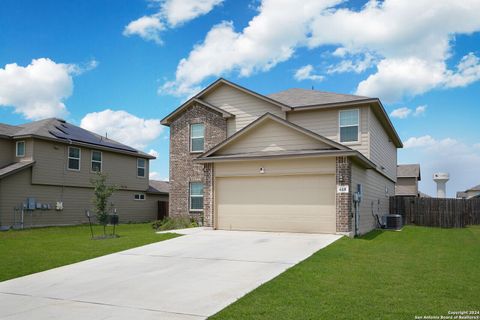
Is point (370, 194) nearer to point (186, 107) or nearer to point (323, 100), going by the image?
point (323, 100)

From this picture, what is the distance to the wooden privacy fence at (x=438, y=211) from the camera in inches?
1013

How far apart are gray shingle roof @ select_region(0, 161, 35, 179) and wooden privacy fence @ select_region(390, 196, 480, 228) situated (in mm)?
22113

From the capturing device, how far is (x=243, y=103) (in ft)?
72.8

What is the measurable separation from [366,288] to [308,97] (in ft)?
49.2

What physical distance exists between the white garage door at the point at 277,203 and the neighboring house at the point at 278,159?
4cm

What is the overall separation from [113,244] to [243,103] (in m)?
10.6

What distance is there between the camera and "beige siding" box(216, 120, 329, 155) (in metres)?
16.9

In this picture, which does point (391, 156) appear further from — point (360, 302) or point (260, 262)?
point (360, 302)

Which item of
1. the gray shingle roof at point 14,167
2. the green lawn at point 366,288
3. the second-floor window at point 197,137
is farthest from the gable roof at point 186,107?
the green lawn at point 366,288

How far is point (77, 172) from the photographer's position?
27.0m

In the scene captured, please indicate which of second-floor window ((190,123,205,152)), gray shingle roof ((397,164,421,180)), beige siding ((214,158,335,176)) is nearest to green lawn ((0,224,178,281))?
beige siding ((214,158,335,176))

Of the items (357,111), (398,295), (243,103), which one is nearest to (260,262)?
(398,295)

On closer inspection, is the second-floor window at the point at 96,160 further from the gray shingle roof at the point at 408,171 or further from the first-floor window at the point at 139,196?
the gray shingle roof at the point at 408,171

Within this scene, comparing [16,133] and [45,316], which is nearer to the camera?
[45,316]
